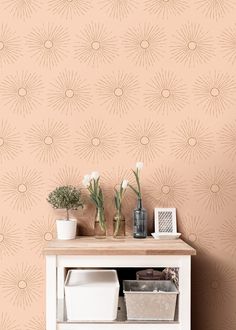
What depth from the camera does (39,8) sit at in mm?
2490

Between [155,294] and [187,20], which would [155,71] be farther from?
[155,294]

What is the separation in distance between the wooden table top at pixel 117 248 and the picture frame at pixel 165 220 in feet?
0.51

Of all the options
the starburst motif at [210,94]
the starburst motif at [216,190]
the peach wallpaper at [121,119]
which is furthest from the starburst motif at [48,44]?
the starburst motif at [216,190]

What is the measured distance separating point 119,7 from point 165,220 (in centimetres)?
105

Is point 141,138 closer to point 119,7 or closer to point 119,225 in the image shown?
point 119,225

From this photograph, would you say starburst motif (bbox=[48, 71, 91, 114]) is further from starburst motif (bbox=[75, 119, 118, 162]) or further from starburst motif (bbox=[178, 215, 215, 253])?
starburst motif (bbox=[178, 215, 215, 253])

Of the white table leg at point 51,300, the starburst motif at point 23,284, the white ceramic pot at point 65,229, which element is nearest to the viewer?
the white table leg at point 51,300

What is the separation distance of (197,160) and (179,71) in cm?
44

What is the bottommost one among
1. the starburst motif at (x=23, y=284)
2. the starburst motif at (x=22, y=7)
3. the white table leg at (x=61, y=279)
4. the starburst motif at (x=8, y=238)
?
the starburst motif at (x=23, y=284)

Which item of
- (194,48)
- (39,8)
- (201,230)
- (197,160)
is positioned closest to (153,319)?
(201,230)

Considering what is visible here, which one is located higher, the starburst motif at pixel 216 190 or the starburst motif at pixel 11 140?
the starburst motif at pixel 11 140

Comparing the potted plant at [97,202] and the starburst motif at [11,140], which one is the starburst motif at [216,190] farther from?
the starburst motif at [11,140]

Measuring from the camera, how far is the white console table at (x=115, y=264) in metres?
2.07

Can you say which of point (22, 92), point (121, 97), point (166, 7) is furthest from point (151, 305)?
point (166, 7)
